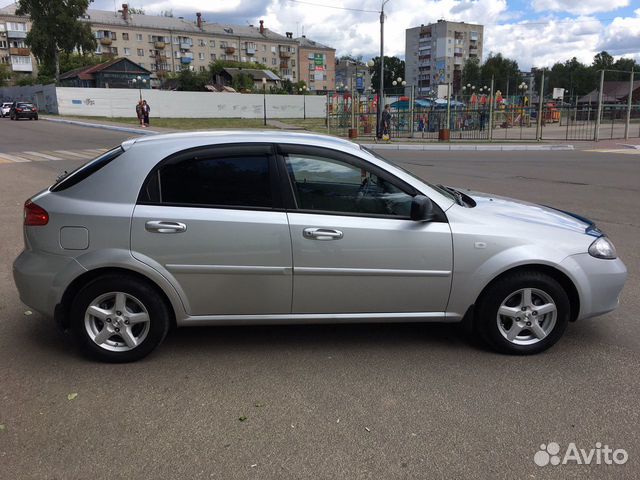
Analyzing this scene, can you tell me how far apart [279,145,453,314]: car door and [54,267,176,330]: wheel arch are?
948 millimetres

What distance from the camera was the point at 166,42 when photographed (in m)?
113

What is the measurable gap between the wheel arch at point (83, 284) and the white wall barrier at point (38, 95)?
50.4 meters

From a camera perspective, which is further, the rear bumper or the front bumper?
the front bumper

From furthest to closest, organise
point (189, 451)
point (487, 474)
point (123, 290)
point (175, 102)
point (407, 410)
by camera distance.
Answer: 1. point (175, 102)
2. point (123, 290)
3. point (407, 410)
4. point (189, 451)
5. point (487, 474)

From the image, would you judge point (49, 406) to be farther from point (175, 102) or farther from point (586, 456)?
point (175, 102)

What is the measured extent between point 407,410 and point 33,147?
72.8 ft

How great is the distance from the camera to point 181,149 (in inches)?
144

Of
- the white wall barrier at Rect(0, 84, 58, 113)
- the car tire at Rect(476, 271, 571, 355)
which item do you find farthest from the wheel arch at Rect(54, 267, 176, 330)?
the white wall barrier at Rect(0, 84, 58, 113)

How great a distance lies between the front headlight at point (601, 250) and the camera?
3713mm

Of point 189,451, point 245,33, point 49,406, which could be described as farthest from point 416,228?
point 245,33

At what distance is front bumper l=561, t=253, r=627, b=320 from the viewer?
3654 mm

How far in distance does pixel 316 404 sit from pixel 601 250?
2.26 meters

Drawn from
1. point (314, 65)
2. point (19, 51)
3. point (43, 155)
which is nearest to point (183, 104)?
point (43, 155)

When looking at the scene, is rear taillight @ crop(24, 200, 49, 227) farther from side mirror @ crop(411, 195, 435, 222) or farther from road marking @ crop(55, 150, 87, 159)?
road marking @ crop(55, 150, 87, 159)
